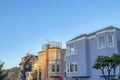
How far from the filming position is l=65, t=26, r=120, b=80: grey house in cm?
3108

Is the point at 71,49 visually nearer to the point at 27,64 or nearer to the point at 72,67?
the point at 72,67

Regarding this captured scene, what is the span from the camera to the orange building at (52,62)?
51375mm

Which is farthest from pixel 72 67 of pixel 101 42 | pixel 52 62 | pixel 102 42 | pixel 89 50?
pixel 52 62

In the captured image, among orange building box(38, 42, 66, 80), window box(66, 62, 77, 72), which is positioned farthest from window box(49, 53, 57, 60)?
window box(66, 62, 77, 72)

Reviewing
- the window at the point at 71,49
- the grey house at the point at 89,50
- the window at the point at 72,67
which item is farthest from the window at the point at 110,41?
the window at the point at 72,67

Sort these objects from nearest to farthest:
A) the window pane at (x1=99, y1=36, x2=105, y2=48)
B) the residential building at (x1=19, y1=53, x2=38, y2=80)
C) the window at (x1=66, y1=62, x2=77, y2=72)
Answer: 1. the window pane at (x1=99, y1=36, x2=105, y2=48)
2. the window at (x1=66, y1=62, x2=77, y2=72)
3. the residential building at (x1=19, y1=53, x2=38, y2=80)

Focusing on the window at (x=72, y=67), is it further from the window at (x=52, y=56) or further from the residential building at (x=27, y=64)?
the residential building at (x=27, y=64)

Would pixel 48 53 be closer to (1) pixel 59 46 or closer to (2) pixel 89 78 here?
(1) pixel 59 46

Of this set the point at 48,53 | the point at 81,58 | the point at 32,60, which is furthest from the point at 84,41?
the point at 32,60

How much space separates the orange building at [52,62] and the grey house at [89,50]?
433 inches

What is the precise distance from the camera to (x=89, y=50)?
1416 inches

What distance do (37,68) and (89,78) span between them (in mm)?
25581

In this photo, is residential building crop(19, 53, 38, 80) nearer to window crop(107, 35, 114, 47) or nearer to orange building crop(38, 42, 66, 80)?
orange building crop(38, 42, 66, 80)

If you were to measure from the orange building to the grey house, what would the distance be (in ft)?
36.1
